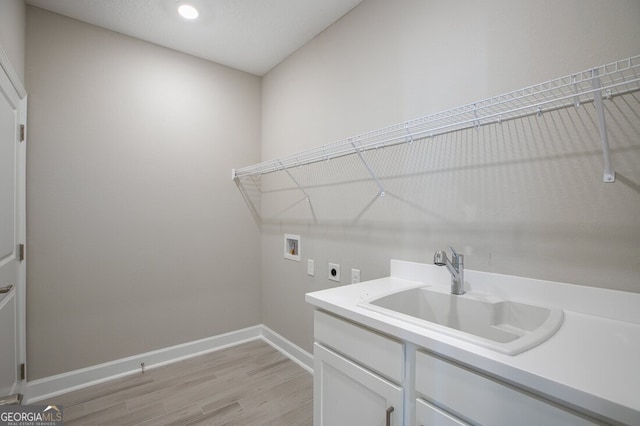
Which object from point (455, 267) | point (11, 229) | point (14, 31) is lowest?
point (455, 267)

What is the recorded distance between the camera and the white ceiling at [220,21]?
198 centimetres

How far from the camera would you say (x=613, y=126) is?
1015 mm

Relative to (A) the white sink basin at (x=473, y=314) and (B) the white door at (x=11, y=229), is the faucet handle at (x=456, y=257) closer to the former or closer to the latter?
(A) the white sink basin at (x=473, y=314)

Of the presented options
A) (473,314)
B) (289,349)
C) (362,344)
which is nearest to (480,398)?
(362,344)

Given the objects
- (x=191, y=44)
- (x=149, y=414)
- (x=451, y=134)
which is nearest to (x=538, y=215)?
(x=451, y=134)

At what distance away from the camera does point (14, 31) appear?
1686 mm

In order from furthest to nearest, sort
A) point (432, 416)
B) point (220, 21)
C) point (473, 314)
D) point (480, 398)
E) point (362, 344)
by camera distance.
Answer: point (220, 21) < point (473, 314) < point (362, 344) < point (432, 416) < point (480, 398)

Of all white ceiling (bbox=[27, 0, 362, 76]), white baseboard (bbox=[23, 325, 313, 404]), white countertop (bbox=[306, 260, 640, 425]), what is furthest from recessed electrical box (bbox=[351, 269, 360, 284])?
white ceiling (bbox=[27, 0, 362, 76])

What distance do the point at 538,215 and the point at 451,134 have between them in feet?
1.75

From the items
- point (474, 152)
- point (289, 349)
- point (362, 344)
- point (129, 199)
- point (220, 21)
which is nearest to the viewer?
point (362, 344)

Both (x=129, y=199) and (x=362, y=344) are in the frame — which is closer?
(x=362, y=344)

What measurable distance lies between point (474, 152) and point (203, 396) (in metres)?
2.22

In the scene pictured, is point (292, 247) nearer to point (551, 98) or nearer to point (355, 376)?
point (355, 376)

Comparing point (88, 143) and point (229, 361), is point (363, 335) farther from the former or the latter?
point (88, 143)
